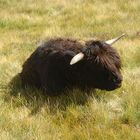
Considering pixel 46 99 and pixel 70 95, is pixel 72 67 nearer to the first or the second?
pixel 70 95

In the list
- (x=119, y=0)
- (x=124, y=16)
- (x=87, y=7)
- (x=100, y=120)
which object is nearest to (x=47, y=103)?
(x=100, y=120)

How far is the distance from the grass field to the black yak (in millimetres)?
218

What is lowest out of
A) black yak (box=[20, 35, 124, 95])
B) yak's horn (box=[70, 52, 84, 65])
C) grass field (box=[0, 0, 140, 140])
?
grass field (box=[0, 0, 140, 140])

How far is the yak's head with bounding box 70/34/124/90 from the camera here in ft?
20.9

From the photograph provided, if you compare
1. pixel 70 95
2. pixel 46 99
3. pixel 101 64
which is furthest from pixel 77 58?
pixel 46 99

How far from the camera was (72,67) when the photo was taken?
266 inches

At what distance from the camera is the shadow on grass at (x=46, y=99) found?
21.2 feet

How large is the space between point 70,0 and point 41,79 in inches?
307

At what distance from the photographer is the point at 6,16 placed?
12891mm

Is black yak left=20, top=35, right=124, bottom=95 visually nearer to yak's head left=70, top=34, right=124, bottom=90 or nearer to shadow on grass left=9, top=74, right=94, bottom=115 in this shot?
yak's head left=70, top=34, right=124, bottom=90

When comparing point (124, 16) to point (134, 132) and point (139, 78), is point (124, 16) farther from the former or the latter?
point (134, 132)

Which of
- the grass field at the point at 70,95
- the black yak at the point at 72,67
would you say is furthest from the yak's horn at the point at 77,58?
the grass field at the point at 70,95

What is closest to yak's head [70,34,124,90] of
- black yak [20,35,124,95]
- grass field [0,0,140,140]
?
black yak [20,35,124,95]

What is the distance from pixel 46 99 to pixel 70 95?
15.6 inches
